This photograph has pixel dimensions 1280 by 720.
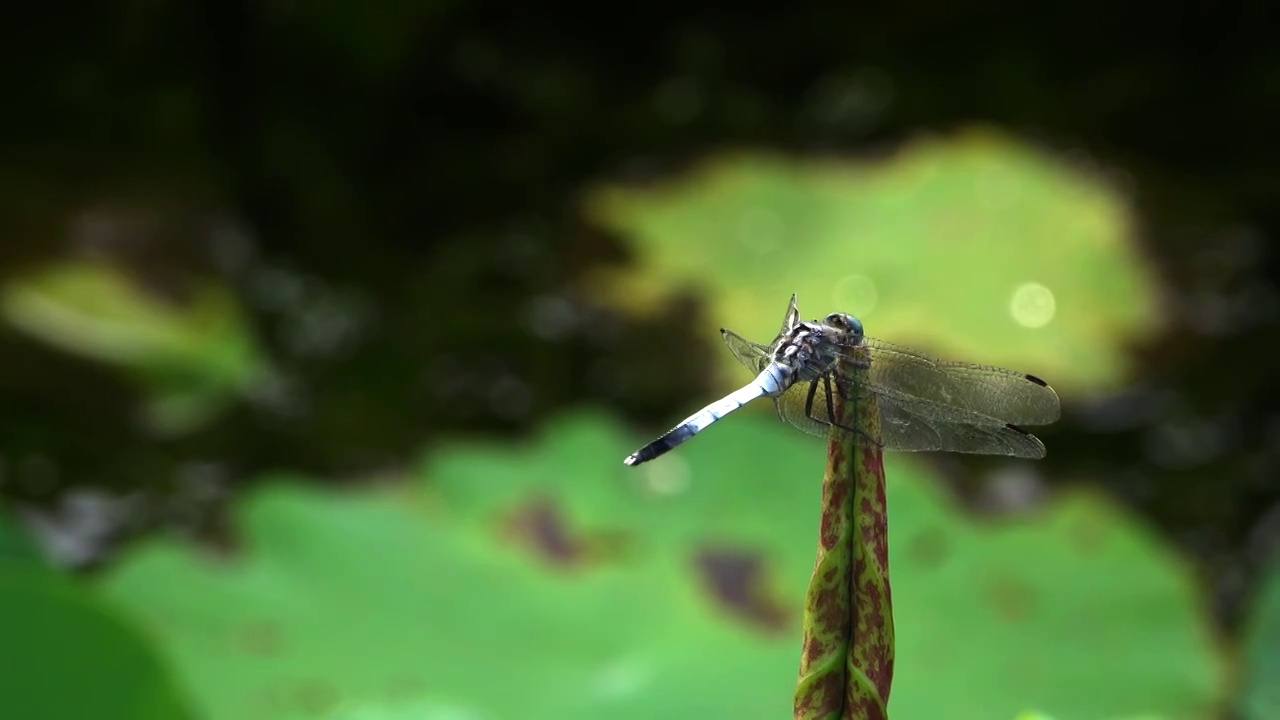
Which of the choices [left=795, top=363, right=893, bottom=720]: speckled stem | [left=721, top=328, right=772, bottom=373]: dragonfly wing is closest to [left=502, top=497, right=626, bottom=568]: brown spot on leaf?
[left=721, top=328, right=772, bottom=373]: dragonfly wing

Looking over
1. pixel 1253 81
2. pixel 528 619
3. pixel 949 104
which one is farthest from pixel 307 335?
pixel 1253 81

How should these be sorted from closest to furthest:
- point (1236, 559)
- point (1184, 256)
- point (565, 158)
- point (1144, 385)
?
1. point (1236, 559)
2. point (1144, 385)
3. point (1184, 256)
4. point (565, 158)

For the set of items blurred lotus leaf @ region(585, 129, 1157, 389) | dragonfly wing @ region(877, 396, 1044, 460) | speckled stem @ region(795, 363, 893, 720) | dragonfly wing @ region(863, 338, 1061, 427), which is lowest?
speckled stem @ region(795, 363, 893, 720)

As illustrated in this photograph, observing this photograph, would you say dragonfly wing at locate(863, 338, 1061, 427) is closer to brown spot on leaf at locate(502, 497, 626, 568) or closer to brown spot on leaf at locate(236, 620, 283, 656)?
brown spot on leaf at locate(502, 497, 626, 568)

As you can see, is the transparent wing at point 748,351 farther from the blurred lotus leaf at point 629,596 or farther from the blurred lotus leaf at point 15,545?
the blurred lotus leaf at point 15,545

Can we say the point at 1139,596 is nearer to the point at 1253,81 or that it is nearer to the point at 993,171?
the point at 993,171

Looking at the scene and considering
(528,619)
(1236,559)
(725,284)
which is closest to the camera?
(528,619)

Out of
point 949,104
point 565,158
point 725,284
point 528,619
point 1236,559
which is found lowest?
point 528,619

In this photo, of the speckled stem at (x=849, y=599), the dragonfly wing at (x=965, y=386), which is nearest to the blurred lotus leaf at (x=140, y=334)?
the dragonfly wing at (x=965, y=386)
